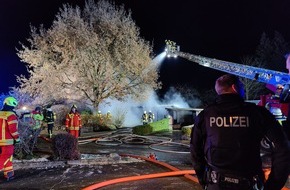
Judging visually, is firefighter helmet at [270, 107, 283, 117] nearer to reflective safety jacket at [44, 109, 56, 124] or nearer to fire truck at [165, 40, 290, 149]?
fire truck at [165, 40, 290, 149]

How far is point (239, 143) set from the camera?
2.21 m

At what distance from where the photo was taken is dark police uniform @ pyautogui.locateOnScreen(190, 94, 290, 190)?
215cm

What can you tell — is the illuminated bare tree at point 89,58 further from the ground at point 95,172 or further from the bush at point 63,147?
the bush at point 63,147

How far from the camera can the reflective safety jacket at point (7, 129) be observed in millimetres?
6047

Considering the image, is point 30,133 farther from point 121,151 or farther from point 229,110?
point 229,110

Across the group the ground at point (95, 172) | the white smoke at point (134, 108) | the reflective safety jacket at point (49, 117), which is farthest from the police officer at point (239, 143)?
the white smoke at point (134, 108)

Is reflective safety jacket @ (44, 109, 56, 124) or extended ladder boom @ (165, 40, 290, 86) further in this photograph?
reflective safety jacket @ (44, 109, 56, 124)

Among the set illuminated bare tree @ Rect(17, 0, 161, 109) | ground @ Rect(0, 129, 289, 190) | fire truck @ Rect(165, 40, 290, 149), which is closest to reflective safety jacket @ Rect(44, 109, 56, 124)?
ground @ Rect(0, 129, 289, 190)

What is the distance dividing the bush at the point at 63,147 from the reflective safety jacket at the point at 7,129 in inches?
63.2

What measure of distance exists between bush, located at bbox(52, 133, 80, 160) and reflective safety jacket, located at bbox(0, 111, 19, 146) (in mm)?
1604

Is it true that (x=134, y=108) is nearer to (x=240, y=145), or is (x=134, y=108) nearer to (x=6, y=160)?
(x=6, y=160)

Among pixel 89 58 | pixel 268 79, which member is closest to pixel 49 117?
pixel 268 79

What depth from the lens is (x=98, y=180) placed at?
6.14 meters

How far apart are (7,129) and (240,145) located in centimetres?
519
